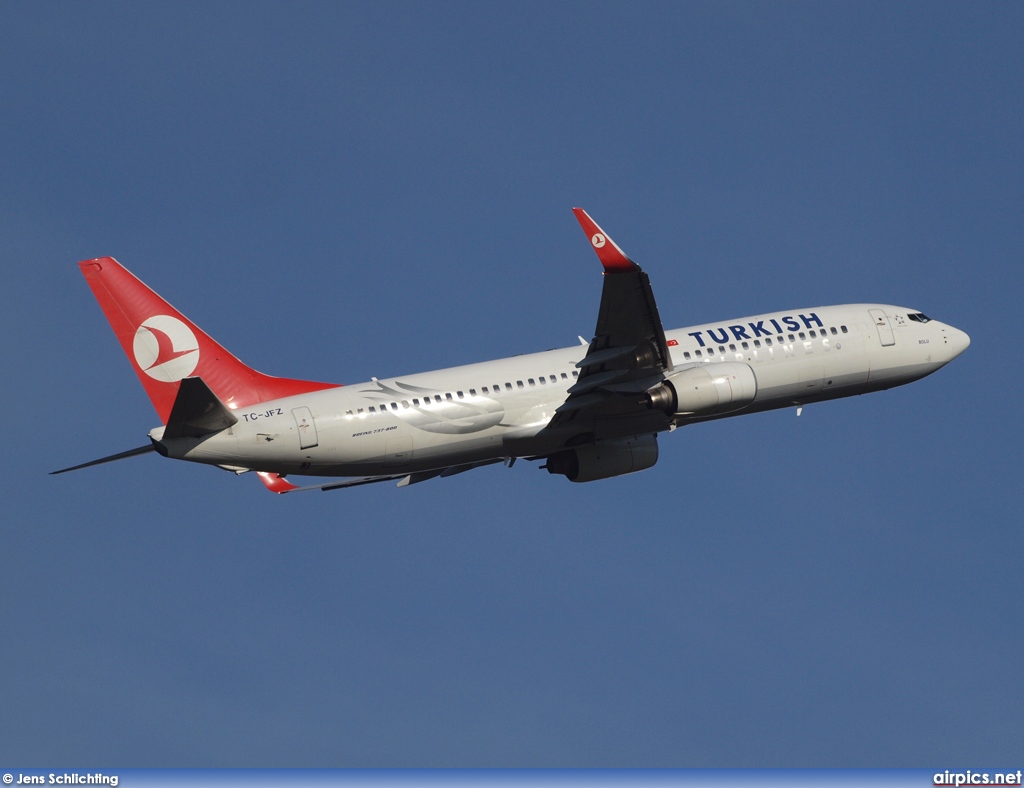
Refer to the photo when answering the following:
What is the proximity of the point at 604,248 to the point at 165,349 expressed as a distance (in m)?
14.7

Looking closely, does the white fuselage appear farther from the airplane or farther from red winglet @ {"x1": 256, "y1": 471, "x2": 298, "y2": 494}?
red winglet @ {"x1": 256, "y1": 471, "x2": 298, "y2": 494}

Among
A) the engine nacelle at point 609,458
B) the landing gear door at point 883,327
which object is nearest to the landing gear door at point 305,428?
the engine nacelle at point 609,458

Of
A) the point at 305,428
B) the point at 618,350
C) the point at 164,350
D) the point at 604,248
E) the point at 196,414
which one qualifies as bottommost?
the point at 196,414

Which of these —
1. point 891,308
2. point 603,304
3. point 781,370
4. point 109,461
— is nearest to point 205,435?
point 109,461

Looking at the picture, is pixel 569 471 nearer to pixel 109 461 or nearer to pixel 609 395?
pixel 609 395

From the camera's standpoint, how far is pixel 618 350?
4406cm

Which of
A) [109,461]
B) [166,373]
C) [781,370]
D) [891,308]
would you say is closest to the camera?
[109,461]

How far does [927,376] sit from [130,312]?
29.4 meters

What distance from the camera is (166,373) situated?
45.0m
